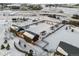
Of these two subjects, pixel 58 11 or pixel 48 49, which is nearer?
pixel 48 49

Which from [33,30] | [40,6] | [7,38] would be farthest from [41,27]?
[7,38]

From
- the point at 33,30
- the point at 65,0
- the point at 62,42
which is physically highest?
the point at 65,0

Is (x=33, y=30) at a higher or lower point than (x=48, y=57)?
higher

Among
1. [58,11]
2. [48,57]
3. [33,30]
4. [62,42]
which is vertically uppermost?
[58,11]

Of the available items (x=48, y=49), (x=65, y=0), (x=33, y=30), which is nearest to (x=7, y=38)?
(x=33, y=30)

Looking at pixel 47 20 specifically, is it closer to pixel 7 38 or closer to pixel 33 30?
pixel 33 30

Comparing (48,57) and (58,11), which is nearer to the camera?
(48,57)

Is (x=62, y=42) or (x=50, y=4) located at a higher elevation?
(x=50, y=4)

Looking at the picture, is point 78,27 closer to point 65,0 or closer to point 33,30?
point 65,0
